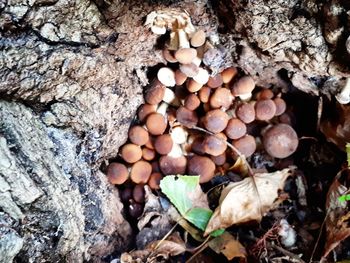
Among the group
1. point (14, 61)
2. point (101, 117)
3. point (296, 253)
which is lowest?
point (296, 253)

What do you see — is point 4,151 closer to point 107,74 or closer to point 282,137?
point 107,74

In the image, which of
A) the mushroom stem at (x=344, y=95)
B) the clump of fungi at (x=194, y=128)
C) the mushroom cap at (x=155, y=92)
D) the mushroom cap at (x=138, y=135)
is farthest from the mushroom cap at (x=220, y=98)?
the mushroom stem at (x=344, y=95)

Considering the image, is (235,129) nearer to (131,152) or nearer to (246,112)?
(246,112)

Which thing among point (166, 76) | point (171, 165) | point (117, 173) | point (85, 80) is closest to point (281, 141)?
point (171, 165)

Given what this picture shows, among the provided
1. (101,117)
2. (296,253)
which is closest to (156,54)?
(101,117)

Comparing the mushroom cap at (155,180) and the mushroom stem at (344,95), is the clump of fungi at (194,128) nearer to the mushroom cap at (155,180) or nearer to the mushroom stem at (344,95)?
the mushroom cap at (155,180)

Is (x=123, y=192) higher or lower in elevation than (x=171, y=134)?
lower
